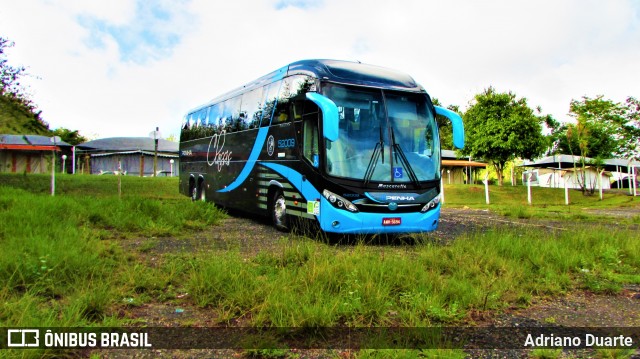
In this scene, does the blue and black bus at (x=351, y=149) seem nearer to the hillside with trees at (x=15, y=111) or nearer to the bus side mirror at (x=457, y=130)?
the bus side mirror at (x=457, y=130)

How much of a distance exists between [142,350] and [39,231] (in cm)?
478

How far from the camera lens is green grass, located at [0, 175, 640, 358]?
430 centimetres

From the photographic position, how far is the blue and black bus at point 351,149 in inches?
342

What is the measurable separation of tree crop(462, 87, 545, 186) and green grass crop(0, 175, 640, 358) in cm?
2919

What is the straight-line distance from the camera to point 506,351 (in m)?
3.93

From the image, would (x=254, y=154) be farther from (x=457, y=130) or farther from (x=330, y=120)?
(x=457, y=130)

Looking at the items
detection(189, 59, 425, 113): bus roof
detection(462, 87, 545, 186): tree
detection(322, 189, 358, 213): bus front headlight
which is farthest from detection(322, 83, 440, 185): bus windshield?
detection(462, 87, 545, 186): tree

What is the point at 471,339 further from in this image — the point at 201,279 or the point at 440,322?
the point at 201,279

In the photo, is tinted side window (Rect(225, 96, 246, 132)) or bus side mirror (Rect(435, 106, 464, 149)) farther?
tinted side window (Rect(225, 96, 246, 132))

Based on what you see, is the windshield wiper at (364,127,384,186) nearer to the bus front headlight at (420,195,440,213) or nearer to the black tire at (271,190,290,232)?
the bus front headlight at (420,195,440,213)

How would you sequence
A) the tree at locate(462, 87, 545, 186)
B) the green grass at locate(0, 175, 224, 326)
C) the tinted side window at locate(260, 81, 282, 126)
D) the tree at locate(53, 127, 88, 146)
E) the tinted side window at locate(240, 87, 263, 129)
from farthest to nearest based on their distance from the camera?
the tree at locate(53, 127, 88, 146) → the tree at locate(462, 87, 545, 186) → the tinted side window at locate(240, 87, 263, 129) → the tinted side window at locate(260, 81, 282, 126) → the green grass at locate(0, 175, 224, 326)

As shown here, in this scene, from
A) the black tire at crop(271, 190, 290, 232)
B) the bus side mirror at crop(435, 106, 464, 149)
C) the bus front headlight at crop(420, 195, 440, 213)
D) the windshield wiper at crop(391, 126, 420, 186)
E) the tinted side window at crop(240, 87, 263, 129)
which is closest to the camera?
the windshield wiper at crop(391, 126, 420, 186)

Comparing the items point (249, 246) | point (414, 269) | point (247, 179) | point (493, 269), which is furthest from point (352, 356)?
point (247, 179)

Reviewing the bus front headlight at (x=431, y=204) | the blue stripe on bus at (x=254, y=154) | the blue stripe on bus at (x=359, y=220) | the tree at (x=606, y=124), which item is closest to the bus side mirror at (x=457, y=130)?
the bus front headlight at (x=431, y=204)
